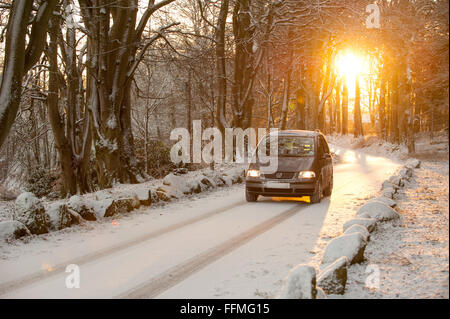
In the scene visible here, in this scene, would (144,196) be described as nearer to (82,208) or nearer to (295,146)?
(82,208)

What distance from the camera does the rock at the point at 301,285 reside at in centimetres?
395

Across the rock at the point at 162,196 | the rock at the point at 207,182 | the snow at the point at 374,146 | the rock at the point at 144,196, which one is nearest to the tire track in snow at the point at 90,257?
the rock at the point at 144,196

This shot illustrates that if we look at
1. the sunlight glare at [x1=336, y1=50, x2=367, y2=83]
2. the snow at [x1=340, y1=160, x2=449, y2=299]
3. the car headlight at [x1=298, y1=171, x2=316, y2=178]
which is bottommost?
the snow at [x1=340, y1=160, x2=449, y2=299]

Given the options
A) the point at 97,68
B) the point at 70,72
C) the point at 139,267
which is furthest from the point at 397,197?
the point at 70,72

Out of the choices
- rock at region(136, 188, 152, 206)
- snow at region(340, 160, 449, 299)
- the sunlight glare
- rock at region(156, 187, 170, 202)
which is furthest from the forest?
the sunlight glare

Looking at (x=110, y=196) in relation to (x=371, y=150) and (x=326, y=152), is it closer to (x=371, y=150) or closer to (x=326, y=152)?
(x=326, y=152)

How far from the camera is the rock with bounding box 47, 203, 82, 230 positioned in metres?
8.45

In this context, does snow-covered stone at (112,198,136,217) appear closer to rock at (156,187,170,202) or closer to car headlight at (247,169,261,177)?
rock at (156,187,170,202)

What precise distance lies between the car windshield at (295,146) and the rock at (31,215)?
6256mm

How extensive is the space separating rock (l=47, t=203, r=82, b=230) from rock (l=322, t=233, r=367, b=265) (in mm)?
5108

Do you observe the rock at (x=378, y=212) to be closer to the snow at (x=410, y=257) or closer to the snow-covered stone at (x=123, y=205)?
the snow at (x=410, y=257)

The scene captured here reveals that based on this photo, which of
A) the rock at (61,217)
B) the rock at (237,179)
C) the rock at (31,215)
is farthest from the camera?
the rock at (237,179)

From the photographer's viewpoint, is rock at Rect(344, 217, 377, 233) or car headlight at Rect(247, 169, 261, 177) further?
car headlight at Rect(247, 169, 261, 177)
